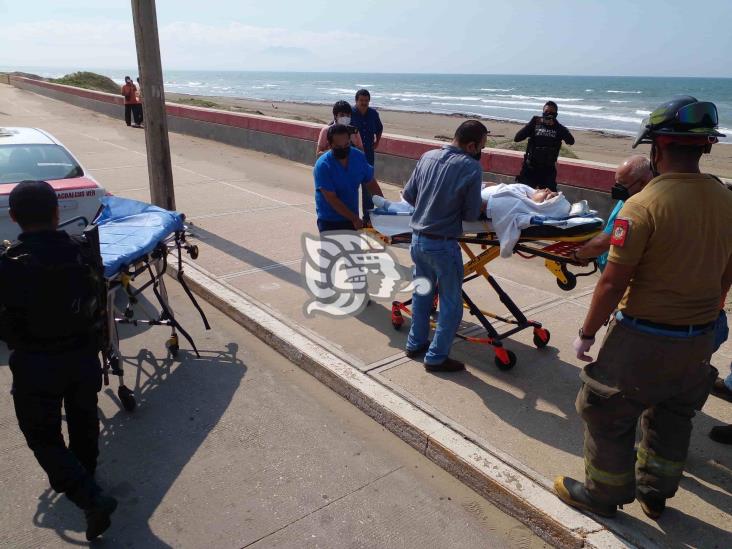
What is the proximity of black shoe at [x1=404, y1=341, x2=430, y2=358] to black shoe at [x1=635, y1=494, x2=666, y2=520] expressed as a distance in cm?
205

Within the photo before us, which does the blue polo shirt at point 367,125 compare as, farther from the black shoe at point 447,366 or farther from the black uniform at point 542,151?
the black shoe at point 447,366

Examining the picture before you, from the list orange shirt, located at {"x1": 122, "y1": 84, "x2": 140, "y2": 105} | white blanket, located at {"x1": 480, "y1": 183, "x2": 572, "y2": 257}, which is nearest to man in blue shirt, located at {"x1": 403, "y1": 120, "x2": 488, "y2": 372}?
white blanket, located at {"x1": 480, "y1": 183, "x2": 572, "y2": 257}

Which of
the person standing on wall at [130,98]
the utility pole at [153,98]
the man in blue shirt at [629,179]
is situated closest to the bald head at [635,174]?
the man in blue shirt at [629,179]

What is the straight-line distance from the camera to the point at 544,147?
26.6 feet

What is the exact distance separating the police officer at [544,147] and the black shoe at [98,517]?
6.79 m

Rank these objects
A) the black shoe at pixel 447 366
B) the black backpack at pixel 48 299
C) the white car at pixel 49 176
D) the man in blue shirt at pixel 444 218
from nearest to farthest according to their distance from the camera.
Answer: the black backpack at pixel 48 299
the man in blue shirt at pixel 444 218
the black shoe at pixel 447 366
the white car at pixel 49 176

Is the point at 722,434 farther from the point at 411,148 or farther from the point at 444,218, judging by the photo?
the point at 411,148

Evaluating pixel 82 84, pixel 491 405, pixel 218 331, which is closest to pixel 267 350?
pixel 218 331

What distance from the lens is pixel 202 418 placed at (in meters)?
4.12

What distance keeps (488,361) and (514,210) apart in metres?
1.30

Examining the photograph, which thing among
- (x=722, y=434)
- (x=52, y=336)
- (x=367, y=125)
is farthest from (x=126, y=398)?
(x=367, y=125)

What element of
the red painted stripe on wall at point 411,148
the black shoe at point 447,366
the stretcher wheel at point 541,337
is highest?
the red painted stripe on wall at point 411,148

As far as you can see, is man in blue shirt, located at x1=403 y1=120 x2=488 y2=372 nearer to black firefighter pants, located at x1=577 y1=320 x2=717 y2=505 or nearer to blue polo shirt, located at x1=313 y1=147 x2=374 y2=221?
blue polo shirt, located at x1=313 y1=147 x2=374 y2=221

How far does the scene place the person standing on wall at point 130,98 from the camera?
20281mm
